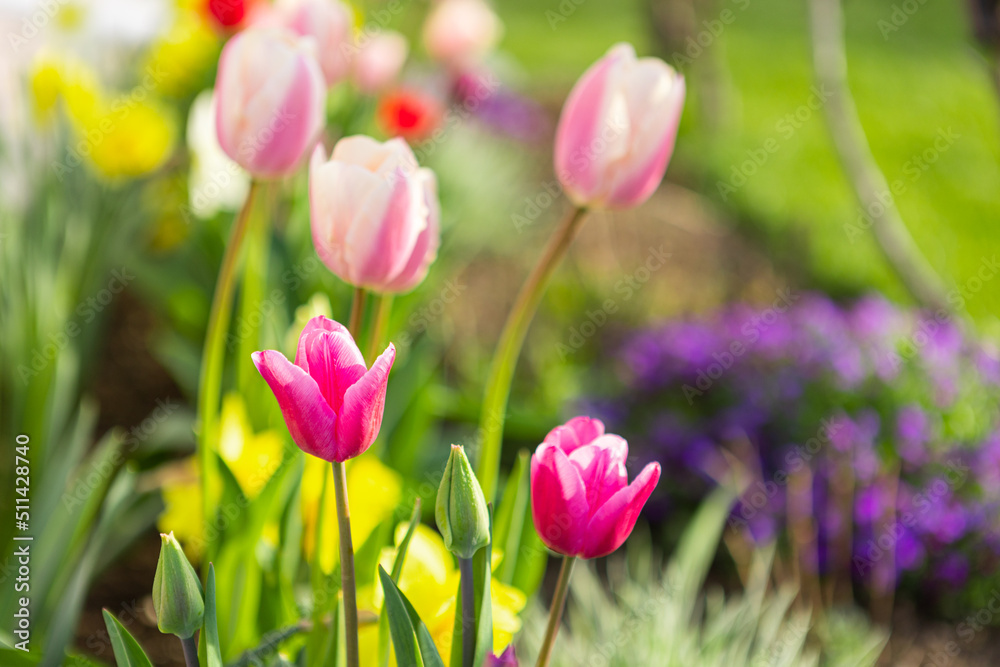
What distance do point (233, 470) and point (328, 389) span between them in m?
0.54

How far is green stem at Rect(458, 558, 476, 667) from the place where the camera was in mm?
679

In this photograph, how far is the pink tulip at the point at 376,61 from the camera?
2480 mm

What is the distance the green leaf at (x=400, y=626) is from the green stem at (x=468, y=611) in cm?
4

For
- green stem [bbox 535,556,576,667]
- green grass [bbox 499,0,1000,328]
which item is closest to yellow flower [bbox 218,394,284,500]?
green stem [bbox 535,556,576,667]

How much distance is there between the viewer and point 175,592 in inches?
24.5

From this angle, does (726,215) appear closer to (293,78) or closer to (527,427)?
(527,427)

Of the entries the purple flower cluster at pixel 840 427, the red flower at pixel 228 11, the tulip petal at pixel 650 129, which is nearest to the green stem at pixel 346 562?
the tulip petal at pixel 650 129

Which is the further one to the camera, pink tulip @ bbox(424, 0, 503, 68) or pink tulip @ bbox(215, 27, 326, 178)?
pink tulip @ bbox(424, 0, 503, 68)

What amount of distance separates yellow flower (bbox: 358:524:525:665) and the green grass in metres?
Result: 2.21

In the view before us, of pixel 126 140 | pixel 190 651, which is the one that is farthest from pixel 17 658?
pixel 126 140

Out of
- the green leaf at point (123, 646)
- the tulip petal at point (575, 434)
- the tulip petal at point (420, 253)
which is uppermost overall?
the tulip petal at point (420, 253)

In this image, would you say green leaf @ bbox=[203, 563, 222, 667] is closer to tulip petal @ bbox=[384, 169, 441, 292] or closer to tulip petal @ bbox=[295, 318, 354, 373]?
tulip petal @ bbox=[295, 318, 354, 373]

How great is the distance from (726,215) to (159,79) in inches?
122

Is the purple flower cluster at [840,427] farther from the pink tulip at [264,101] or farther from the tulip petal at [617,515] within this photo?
the pink tulip at [264,101]
